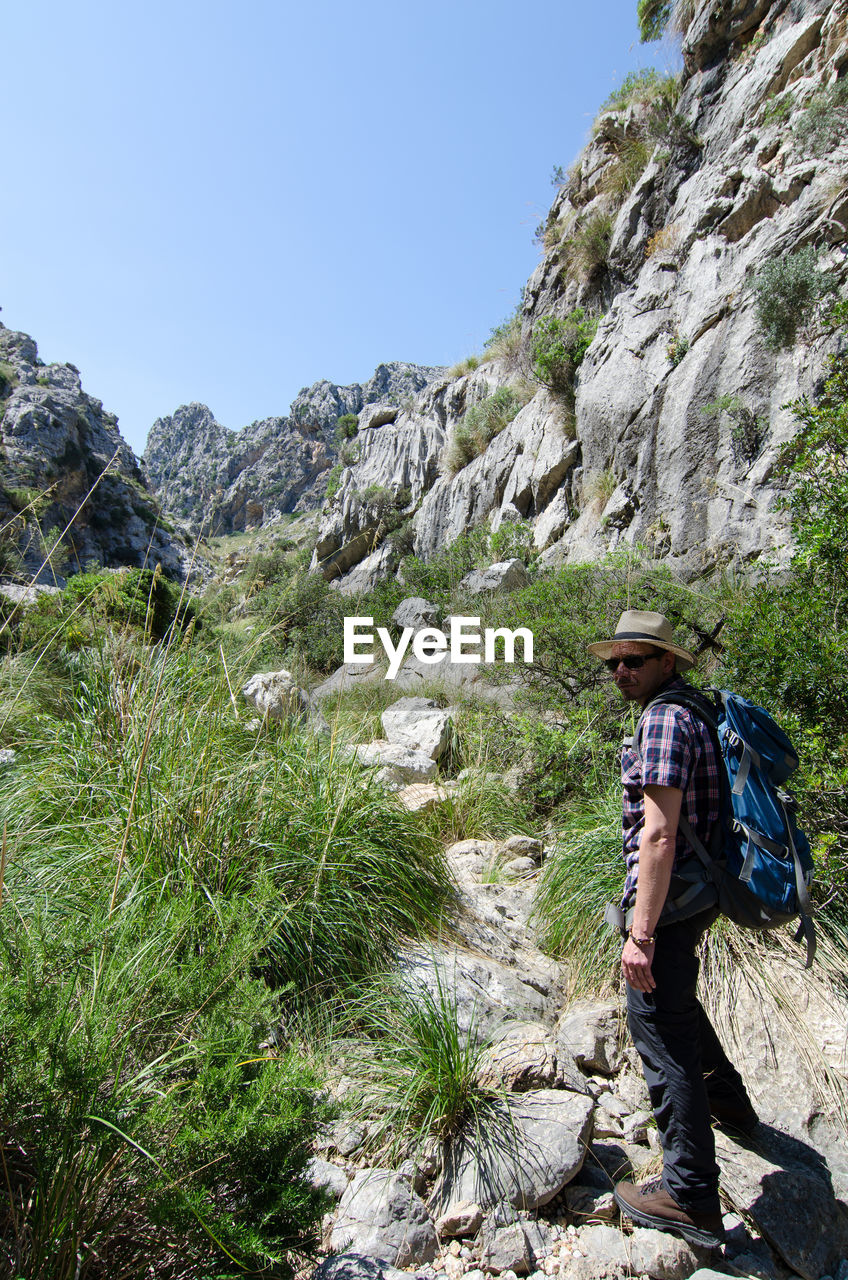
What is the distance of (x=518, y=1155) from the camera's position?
2162mm

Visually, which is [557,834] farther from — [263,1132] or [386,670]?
[386,670]

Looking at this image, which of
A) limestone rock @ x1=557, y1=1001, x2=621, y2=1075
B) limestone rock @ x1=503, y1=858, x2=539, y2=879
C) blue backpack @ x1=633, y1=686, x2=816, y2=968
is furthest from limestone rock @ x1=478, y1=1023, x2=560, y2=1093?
limestone rock @ x1=503, y1=858, x2=539, y2=879

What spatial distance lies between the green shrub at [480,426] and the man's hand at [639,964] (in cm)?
1456

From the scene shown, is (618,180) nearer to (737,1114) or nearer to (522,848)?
(522,848)

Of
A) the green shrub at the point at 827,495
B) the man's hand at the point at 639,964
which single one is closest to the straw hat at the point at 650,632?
the man's hand at the point at 639,964

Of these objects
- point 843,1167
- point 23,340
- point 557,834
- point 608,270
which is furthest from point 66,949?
point 23,340

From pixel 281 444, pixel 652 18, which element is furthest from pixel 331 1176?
pixel 281 444

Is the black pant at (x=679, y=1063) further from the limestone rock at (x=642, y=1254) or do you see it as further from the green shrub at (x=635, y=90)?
the green shrub at (x=635, y=90)

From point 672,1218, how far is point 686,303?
36.1 ft

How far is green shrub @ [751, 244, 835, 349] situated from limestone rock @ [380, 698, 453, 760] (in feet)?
19.6

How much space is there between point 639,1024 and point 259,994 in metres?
1.29

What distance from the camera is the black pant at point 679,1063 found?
6.59ft

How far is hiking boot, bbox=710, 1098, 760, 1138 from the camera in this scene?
239 centimetres

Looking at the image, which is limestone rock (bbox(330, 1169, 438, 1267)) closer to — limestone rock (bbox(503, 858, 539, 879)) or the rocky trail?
the rocky trail
